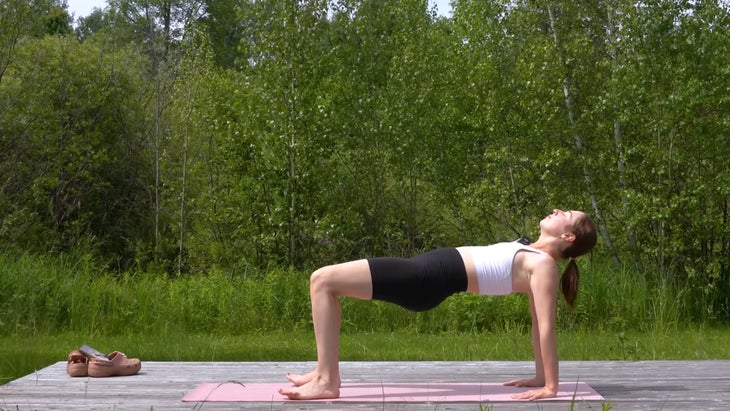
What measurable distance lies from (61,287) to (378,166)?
5401 millimetres

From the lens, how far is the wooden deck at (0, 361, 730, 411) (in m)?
3.83

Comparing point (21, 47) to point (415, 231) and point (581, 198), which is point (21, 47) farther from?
point (581, 198)

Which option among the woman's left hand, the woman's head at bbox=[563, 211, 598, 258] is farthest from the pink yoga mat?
the woman's head at bbox=[563, 211, 598, 258]

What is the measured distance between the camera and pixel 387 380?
4.58 meters

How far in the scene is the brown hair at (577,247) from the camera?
4.19m

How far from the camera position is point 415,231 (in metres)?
14.4

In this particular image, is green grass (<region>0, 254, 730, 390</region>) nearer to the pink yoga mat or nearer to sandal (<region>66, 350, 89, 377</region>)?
sandal (<region>66, 350, 89, 377</region>)

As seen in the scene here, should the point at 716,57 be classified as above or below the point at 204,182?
above

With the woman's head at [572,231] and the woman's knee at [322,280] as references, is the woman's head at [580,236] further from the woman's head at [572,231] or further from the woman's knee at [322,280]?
the woman's knee at [322,280]

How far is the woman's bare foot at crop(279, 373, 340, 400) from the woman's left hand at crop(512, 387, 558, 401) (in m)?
0.70

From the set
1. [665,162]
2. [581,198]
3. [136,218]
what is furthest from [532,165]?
[136,218]

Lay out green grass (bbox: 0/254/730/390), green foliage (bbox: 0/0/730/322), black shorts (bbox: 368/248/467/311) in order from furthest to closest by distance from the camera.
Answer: green foliage (bbox: 0/0/730/322) → green grass (bbox: 0/254/730/390) → black shorts (bbox: 368/248/467/311)

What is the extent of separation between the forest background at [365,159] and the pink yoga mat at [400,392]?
5.56 m

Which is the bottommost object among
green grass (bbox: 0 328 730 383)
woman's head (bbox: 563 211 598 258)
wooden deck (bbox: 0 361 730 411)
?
green grass (bbox: 0 328 730 383)
